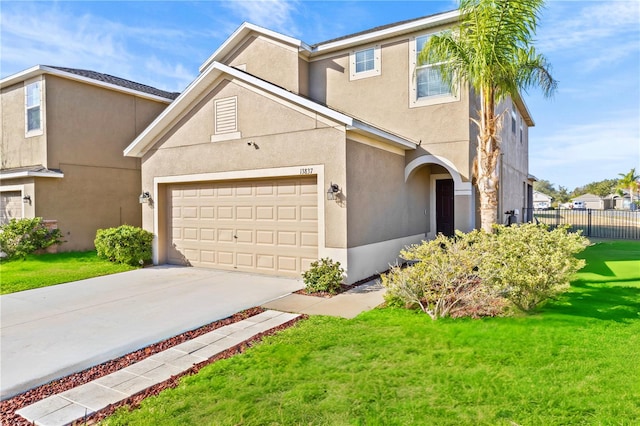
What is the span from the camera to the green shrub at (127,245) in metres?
12.5

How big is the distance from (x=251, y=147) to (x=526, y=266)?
761 centimetres

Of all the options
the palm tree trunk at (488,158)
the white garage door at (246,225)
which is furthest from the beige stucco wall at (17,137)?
the palm tree trunk at (488,158)

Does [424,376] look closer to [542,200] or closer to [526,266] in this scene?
[526,266]

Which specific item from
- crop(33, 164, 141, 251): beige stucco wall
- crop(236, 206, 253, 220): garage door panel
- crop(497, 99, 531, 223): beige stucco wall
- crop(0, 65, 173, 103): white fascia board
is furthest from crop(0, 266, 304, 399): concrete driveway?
crop(497, 99, 531, 223): beige stucco wall

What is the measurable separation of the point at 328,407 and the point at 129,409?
203cm

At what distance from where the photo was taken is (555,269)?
6422 mm

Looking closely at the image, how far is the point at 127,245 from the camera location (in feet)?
40.9

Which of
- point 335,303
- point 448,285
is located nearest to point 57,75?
point 335,303

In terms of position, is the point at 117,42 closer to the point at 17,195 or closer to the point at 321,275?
the point at 17,195

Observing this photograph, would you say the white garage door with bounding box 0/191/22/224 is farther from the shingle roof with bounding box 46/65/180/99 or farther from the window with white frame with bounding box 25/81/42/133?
the shingle roof with bounding box 46/65/180/99

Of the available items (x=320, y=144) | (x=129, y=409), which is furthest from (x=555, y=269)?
(x=129, y=409)

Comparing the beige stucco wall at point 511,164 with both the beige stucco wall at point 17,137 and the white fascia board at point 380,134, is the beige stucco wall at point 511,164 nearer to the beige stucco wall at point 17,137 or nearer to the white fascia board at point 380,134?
the white fascia board at point 380,134

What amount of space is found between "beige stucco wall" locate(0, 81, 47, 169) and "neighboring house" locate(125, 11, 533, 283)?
207 inches

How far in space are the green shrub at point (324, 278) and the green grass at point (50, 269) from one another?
670 centimetres
